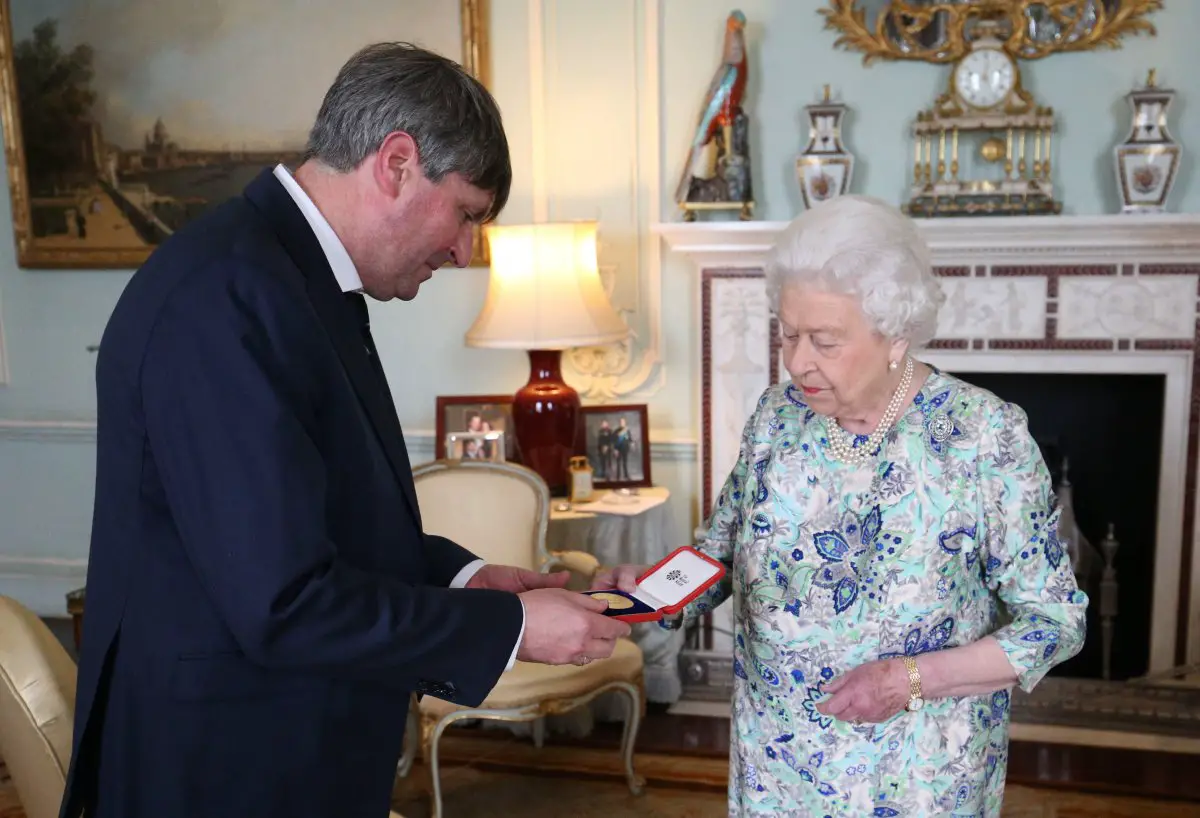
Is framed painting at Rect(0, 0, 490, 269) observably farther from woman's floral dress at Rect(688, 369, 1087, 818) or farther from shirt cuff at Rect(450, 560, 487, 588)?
woman's floral dress at Rect(688, 369, 1087, 818)

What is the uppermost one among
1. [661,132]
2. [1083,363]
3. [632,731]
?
[661,132]

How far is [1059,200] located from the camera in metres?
3.54

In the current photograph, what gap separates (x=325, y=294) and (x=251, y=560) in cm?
35

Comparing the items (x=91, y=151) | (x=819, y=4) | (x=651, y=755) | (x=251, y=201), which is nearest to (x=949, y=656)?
(x=251, y=201)

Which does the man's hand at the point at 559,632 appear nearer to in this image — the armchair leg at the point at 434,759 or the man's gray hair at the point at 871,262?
the man's gray hair at the point at 871,262

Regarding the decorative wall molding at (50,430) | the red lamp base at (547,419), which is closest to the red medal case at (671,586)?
the red lamp base at (547,419)

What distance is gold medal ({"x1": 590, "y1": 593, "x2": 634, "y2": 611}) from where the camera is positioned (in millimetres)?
1539

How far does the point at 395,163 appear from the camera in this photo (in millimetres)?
1292

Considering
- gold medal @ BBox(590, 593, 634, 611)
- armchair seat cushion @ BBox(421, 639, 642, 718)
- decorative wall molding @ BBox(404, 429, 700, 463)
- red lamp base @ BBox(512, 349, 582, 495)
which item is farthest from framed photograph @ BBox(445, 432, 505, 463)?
gold medal @ BBox(590, 593, 634, 611)

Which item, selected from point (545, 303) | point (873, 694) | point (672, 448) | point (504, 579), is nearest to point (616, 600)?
point (504, 579)

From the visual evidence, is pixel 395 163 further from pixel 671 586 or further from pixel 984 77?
pixel 984 77

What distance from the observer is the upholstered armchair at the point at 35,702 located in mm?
1516

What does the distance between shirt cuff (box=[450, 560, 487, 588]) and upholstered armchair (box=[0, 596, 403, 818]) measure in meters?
0.56

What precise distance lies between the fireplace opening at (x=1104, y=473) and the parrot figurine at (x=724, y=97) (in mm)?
1203
